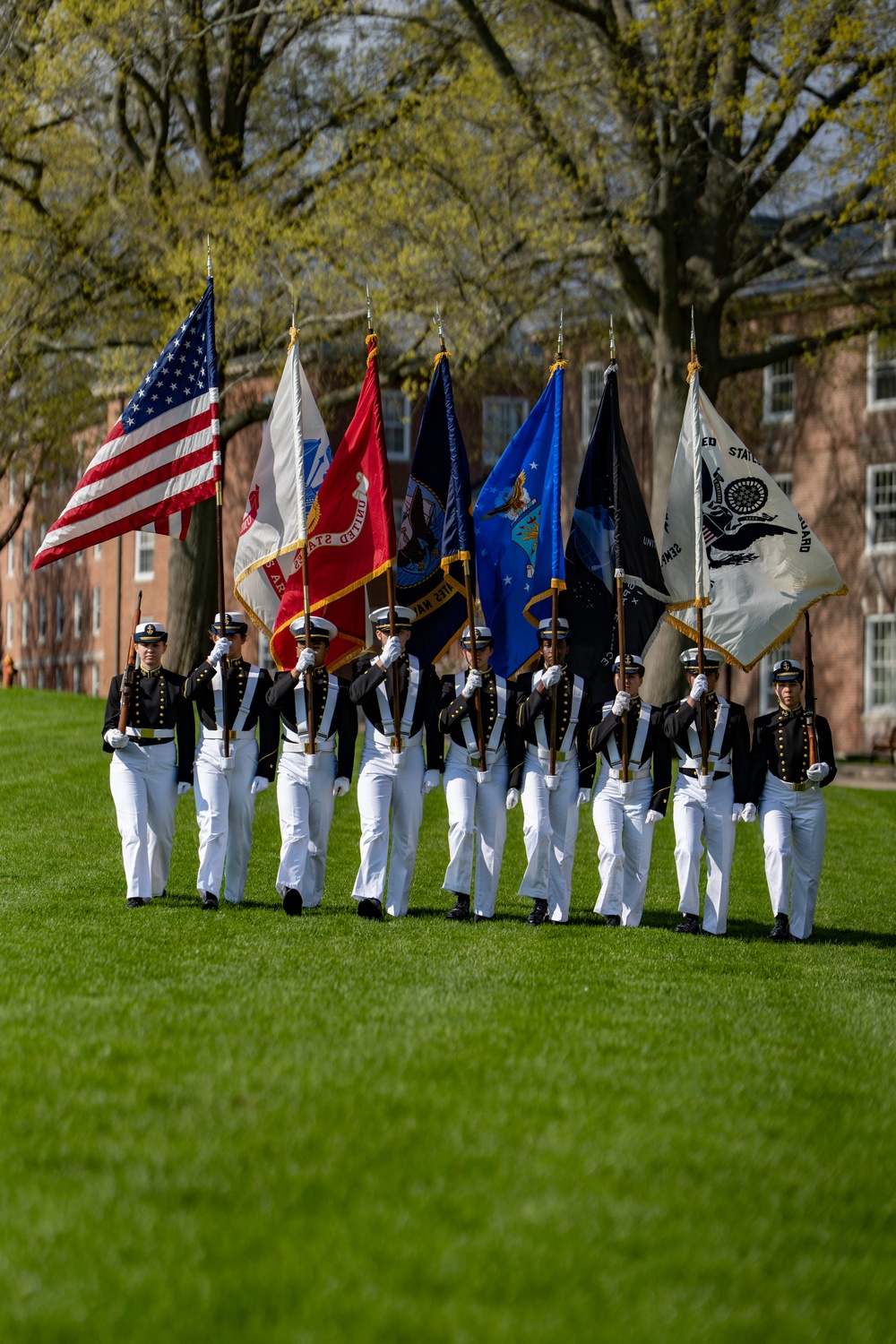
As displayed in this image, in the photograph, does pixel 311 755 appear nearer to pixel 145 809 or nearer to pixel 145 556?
pixel 145 809

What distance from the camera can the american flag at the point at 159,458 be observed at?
1100 cm

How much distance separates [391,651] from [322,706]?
0.71m

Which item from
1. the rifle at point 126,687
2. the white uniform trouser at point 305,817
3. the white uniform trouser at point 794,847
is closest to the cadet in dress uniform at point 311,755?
the white uniform trouser at point 305,817

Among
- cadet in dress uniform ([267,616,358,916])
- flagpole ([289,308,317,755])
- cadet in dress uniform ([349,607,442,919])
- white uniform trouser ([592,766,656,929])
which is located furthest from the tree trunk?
white uniform trouser ([592,766,656,929])

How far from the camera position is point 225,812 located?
36.1 ft

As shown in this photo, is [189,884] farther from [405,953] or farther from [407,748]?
[405,953]

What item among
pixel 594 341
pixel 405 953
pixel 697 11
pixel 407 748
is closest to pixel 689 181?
pixel 697 11

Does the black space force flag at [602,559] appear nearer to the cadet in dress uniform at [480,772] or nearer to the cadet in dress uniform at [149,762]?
the cadet in dress uniform at [480,772]

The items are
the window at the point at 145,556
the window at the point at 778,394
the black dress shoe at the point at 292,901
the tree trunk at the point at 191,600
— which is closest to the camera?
the black dress shoe at the point at 292,901

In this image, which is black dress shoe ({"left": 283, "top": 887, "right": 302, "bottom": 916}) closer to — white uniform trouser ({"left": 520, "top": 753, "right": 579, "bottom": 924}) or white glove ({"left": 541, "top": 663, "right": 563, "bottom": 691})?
white uniform trouser ({"left": 520, "top": 753, "right": 579, "bottom": 924})

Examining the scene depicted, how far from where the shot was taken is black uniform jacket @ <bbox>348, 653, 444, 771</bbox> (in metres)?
11.0

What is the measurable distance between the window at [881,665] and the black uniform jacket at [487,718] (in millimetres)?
24042

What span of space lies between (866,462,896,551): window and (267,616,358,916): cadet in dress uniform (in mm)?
24953

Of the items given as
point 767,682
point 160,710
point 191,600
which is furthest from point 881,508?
point 160,710
